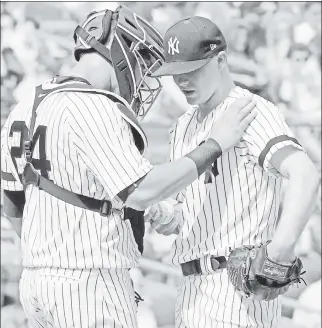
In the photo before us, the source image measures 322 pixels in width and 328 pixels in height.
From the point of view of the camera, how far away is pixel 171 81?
4.48 meters

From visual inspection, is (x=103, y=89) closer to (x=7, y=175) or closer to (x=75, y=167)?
(x=75, y=167)

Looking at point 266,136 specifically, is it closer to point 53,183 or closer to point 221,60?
point 221,60

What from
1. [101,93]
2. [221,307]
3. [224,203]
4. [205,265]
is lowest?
[221,307]

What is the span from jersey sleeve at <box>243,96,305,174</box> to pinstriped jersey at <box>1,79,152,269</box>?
293 millimetres

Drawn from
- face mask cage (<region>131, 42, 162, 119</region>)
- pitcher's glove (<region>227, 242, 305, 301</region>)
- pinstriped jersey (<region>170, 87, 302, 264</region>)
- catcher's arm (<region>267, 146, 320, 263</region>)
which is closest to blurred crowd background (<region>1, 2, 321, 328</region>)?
face mask cage (<region>131, 42, 162, 119</region>)

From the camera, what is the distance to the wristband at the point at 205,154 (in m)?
2.17

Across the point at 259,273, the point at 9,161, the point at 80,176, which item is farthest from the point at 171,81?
the point at 259,273

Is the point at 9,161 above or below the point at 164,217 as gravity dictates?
above

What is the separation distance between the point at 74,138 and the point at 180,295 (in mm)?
629

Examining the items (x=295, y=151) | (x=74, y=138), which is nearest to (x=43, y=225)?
(x=74, y=138)

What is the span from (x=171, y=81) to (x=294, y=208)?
2545 millimetres

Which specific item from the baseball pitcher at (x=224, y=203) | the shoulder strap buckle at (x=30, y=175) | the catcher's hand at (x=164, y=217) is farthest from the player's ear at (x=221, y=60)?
the shoulder strap buckle at (x=30, y=175)

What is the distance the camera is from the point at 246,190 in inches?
89.1

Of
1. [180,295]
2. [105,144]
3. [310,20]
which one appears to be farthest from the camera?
[310,20]
